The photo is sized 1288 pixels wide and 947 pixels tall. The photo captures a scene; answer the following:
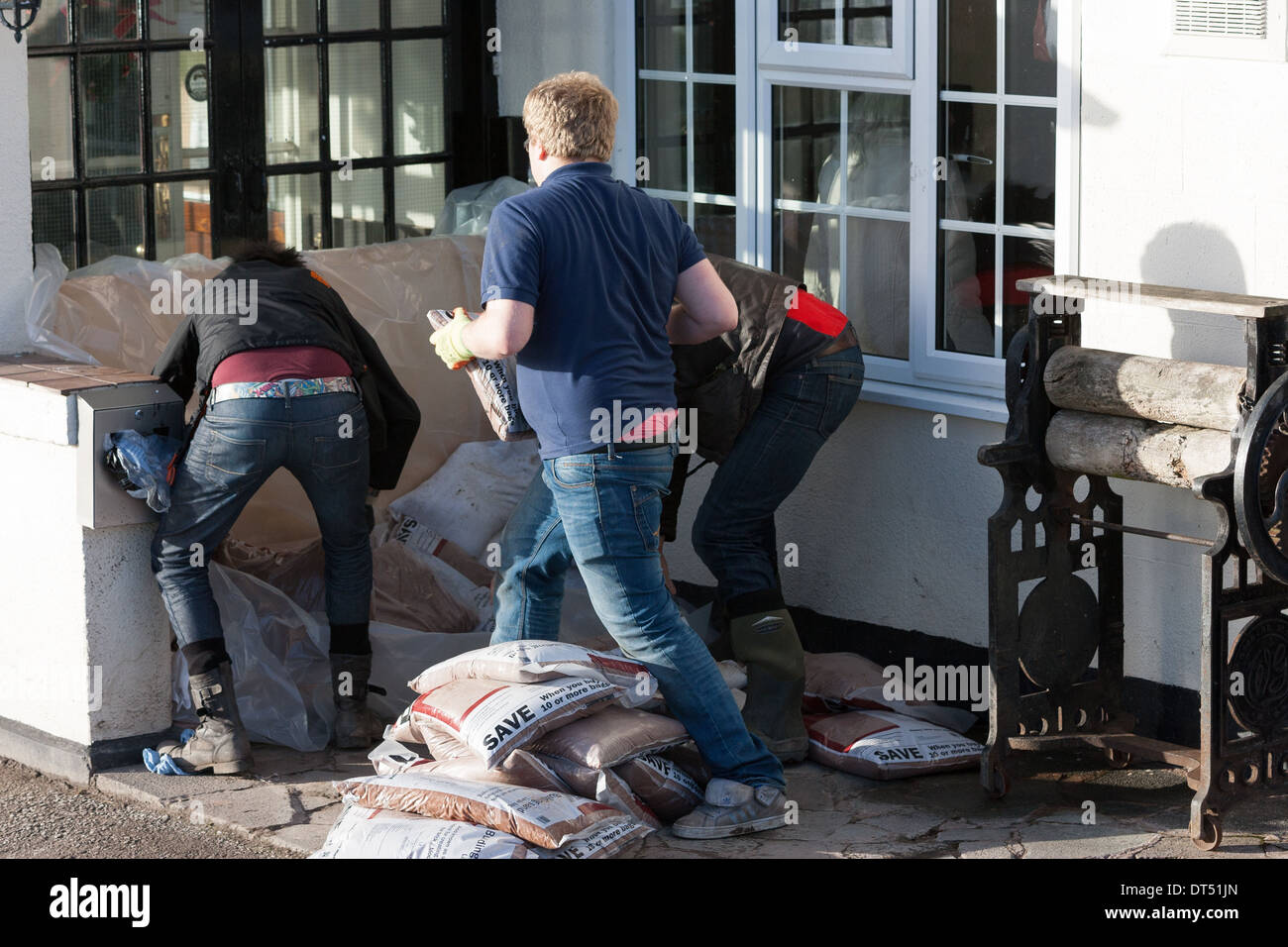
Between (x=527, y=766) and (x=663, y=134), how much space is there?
121 inches

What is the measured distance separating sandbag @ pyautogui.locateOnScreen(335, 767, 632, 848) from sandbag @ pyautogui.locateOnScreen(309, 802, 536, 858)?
0.03 metres

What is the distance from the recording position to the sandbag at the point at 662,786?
4.77 m

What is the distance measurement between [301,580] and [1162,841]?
2.97 meters

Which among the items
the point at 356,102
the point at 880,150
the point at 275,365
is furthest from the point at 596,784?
the point at 356,102

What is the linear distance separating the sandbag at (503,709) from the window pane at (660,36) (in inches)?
114

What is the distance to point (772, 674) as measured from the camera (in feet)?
18.0

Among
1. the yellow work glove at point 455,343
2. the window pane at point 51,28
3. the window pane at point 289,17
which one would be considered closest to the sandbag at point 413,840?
the yellow work glove at point 455,343

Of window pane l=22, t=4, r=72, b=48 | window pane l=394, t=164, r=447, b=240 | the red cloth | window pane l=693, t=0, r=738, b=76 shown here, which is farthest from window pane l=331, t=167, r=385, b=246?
the red cloth

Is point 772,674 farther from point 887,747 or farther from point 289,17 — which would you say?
point 289,17

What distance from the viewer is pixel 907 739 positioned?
5.34 metres

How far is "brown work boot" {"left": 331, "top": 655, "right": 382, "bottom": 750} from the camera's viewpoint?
5.52m

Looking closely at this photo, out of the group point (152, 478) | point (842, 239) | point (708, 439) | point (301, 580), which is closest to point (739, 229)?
point (842, 239)

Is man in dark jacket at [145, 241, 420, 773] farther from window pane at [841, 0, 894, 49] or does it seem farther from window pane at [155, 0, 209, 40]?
window pane at [841, 0, 894, 49]

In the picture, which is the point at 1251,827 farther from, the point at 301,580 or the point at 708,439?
the point at 301,580
